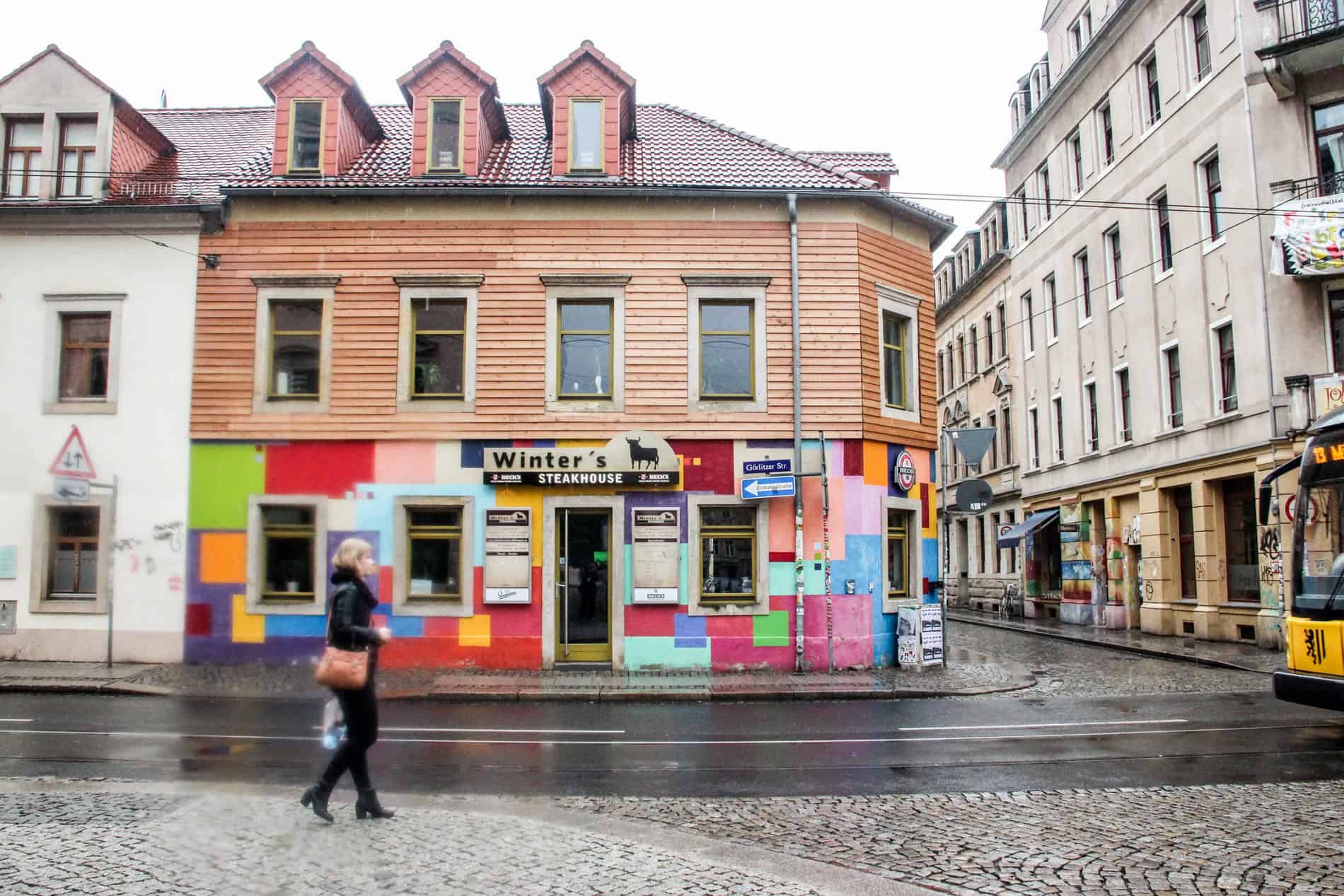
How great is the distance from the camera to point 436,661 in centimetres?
1755

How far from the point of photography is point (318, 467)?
59.1 ft

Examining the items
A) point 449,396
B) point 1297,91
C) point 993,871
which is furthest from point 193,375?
point 1297,91

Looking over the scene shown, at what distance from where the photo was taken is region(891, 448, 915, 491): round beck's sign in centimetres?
1869

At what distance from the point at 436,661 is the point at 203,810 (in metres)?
10.5

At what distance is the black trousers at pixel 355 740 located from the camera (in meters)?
6.84

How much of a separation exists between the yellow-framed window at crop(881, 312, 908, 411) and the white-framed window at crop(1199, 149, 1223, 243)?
9.83 metres

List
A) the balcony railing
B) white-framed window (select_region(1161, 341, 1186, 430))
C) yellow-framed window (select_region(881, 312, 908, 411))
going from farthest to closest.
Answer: white-framed window (select_region(1161, 341, 1186, 430))
the balcony railing
yellow-framed window (select_region(881, 312, 908, 411))

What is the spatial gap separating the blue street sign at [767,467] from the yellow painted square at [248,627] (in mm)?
8374

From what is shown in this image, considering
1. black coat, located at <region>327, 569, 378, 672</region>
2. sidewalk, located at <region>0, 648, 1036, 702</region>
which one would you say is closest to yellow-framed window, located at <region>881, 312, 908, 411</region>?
sidewalk, located at <region>0, 648, 1036, 702</region>

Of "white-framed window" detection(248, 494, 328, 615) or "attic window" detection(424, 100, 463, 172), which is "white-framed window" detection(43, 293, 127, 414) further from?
"attic window" detection(424, 100, 463, 172)

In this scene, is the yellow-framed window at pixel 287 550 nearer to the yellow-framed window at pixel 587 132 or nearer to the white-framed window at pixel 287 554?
the white-framed window at pixel 287 554

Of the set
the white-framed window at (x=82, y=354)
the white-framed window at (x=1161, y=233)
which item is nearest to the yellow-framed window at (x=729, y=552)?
the white-framed window at (x=82, y=354)

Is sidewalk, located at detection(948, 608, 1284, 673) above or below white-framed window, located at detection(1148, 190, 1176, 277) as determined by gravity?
below

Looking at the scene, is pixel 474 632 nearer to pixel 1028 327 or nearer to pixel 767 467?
pixel 767 467
